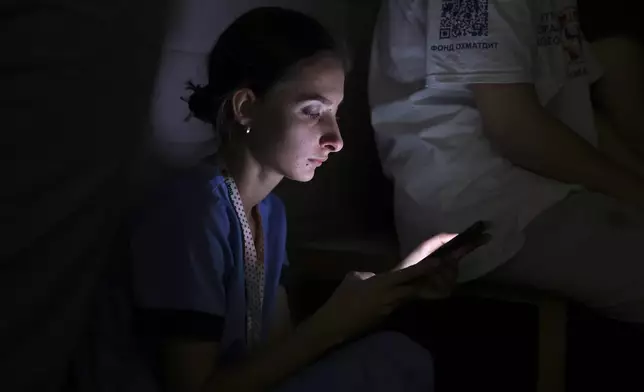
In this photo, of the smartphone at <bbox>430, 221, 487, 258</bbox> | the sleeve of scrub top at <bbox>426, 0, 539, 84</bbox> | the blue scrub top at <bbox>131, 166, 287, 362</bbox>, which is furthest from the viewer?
the sleeve of scrub top at <bbox>426, 0, 539, 84</bbox>

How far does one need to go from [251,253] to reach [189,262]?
0.07 meters

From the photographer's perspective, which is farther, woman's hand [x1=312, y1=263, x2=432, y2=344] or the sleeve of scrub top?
the sleeve of scrub top

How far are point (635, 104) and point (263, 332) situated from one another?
611mm

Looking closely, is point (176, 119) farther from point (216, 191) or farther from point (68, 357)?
point (68, 357)

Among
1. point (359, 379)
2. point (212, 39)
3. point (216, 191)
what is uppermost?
point (212, 39)

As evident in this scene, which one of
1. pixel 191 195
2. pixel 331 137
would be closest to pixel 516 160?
pixel 331 137

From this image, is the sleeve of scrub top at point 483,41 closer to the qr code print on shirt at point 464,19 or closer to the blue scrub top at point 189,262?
the qr code print on shirt at point 464,19

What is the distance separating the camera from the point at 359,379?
49cm

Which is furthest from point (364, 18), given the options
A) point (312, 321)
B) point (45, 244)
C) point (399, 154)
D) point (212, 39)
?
point (45, 244)

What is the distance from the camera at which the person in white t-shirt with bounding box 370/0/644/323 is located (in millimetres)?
677

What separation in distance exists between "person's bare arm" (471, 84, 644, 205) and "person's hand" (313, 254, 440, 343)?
0.23m

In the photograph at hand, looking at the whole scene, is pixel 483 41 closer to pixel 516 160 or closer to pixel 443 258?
pixel 516 160

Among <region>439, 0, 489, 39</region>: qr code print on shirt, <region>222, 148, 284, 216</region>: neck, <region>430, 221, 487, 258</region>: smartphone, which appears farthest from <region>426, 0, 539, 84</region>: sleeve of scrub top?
<region>222, 148, 284, 216</region>: neck

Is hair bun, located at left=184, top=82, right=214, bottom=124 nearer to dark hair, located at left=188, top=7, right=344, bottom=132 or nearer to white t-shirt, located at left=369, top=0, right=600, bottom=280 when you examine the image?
dark hair, located at left=188, top=7, right=344, bottom=132
